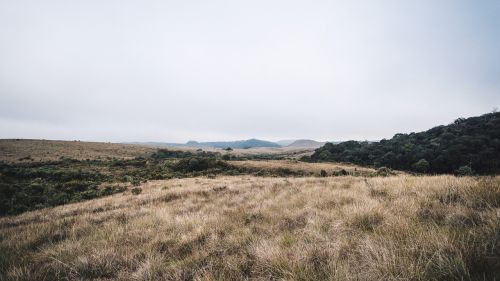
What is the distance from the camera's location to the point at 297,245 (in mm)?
3648

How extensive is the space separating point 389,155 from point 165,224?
50.7 metres

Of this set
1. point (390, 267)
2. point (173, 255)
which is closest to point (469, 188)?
point (390, 267)

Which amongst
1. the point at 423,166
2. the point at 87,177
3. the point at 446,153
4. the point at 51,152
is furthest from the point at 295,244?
the point at 51,152

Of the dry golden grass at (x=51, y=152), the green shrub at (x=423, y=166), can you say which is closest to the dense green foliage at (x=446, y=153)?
the green shrub at (x=423, y=166)

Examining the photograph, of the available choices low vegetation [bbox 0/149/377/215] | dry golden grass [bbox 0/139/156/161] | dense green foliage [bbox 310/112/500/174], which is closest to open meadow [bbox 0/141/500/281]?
low vegetation [bbox 0/149/377/215]

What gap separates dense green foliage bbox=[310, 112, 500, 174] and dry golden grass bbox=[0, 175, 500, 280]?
1087 inches

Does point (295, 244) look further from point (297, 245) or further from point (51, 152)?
point (51, 152)

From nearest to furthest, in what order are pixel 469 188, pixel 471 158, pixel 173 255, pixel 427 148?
pixel 173 255
pixel 469 188
pixel 471 158
pixel 427 148

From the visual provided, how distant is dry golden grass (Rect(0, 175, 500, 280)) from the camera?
253 cm

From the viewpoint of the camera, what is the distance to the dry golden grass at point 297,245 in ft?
8.31

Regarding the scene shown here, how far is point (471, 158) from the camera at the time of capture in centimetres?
3778

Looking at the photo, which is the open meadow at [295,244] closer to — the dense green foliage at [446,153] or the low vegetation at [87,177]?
the low vegetation at [87,177]

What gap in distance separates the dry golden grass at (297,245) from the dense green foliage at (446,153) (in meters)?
27.6

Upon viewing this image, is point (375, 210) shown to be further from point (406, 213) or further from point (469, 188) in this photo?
point (469, 188)
